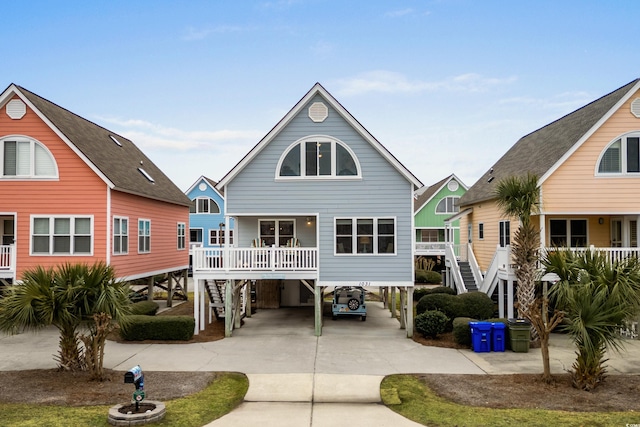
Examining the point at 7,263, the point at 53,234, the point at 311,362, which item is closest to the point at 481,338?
the point at 311,362

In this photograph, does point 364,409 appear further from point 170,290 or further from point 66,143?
point 170,290

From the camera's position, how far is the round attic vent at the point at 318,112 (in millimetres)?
19281

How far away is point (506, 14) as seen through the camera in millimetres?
19172

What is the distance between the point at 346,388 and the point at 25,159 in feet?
51.6

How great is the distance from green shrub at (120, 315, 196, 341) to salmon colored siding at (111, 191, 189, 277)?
3.78 meters

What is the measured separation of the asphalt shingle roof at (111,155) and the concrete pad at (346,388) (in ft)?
40.7

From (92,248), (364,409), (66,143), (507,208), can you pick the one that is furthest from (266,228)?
(364,409)

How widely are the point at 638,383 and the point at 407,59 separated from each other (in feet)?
52.4

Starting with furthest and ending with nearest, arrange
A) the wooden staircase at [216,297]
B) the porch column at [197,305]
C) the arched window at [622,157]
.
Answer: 1. the wooden staircase at [216,297]
2. the arched window at [622,157]
3. the porch column at [197,305]

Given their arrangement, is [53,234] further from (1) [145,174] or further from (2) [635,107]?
(2) [635,107]

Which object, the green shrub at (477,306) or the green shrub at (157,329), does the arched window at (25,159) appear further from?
the green shrub at (477,306)

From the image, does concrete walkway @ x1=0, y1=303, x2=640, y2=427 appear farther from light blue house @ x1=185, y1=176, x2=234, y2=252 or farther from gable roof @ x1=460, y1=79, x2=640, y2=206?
light blue house @ x1=185, y1=176, x2=234, y2=252

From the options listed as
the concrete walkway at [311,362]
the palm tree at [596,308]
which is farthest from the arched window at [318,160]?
the palm tree at [596,308]

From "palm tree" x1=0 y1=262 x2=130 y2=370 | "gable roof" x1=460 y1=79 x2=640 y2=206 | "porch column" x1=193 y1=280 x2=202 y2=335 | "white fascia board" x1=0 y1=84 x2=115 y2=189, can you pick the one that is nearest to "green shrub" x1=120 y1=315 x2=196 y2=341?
"porch column" x1=193 y1=280 x2=202 y2=335
